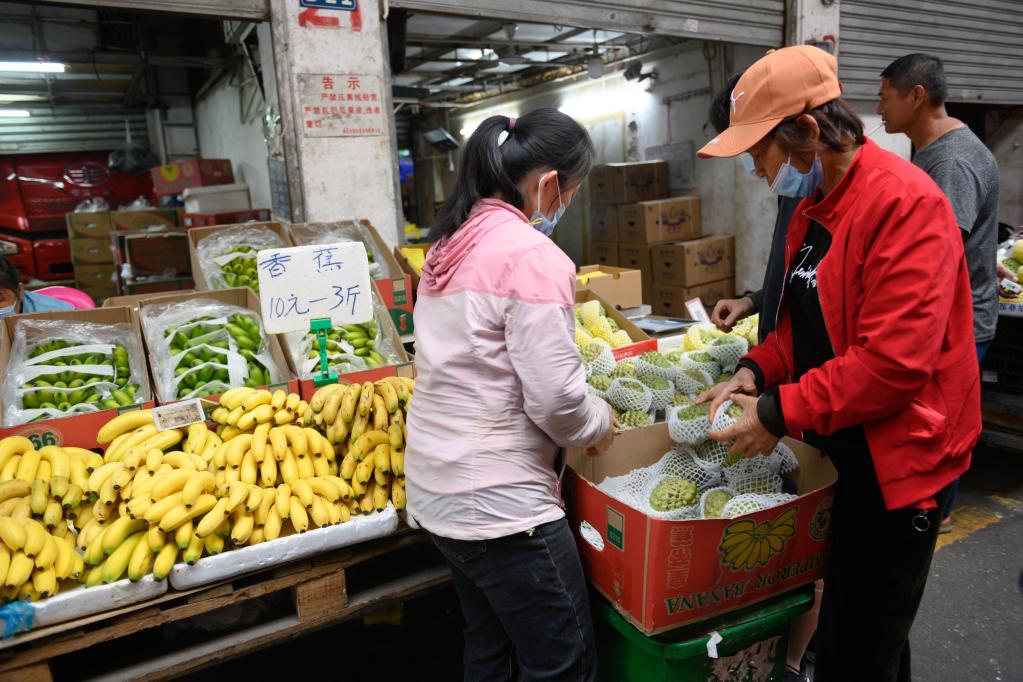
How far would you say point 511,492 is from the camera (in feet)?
5.52

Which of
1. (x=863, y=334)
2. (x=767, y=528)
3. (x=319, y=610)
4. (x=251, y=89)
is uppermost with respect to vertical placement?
(x=251, y=89)

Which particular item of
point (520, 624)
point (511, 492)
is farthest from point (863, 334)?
point (520, 624)

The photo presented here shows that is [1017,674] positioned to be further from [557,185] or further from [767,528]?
[557,185]

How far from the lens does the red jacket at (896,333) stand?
59.4 inches

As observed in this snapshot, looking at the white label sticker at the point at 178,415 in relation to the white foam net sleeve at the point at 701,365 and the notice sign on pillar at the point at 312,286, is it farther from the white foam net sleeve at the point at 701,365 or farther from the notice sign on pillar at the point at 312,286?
the white foam net sleeve at the point at 701,365

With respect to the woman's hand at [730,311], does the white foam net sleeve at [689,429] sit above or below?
below

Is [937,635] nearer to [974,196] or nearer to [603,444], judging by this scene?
[974,196]

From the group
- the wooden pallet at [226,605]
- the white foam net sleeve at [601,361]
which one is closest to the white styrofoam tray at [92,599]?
the wooden pallet at [226,605]

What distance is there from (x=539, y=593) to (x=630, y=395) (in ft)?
3.04

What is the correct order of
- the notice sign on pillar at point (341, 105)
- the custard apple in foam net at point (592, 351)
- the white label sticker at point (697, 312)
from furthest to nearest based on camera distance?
the notice sign on pillar at point (341, 105) < the white label sticker at point (697, 312) < the custard apple in foam net at point (592, 351)

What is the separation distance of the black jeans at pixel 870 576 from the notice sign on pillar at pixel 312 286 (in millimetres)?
1904

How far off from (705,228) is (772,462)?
22.4 feet

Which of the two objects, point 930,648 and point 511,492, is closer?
point 511,492

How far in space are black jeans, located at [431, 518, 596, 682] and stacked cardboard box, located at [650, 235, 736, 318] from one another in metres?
6.21
